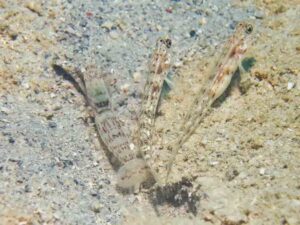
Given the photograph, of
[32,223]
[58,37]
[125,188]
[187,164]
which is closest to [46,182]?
[32,223]

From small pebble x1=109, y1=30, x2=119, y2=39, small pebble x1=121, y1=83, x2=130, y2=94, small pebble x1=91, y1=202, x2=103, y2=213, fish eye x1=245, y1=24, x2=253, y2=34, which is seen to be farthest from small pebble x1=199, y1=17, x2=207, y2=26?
small pebble x1=91, y1=202, x2=103, y2=213

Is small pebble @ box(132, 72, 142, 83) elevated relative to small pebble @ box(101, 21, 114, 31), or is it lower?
lower

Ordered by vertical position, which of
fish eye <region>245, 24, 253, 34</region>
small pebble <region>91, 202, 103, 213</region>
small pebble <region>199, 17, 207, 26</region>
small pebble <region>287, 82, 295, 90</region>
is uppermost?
small pebble <region>199, 17, 207, 26</region>

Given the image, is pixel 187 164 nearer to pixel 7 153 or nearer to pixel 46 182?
pixel 46 182

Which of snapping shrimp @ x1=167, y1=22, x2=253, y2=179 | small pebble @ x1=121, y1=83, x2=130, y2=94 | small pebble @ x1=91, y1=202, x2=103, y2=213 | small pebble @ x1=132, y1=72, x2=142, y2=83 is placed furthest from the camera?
small pebble @ x1=132, y1=72, x2=142, y2=83

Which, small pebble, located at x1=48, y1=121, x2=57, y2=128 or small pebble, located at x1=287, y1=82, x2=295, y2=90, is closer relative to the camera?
small pebble, located at x1=48, y1=121, x2=57, y2=128

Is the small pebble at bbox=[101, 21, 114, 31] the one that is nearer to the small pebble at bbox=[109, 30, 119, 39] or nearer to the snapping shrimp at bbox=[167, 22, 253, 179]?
the small pebble at bbox=[109, 30, 119, 39]

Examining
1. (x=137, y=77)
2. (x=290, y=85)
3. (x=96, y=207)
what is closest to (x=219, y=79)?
(x=290, y=85)

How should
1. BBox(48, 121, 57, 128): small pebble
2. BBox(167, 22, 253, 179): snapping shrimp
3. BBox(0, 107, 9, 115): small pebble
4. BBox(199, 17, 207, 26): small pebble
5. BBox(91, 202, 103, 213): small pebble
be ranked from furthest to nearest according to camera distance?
1. BBox(199, 17, 207, 26): small pebble
2. BBox(167, 22, 253, 179): snapping shrimp
3. BBox(48, 121, 57, 128): small pebble
4. BBox(0, 107, 9, 115): small pebble
5. BBox(91, 202, 103, 213): small pebble

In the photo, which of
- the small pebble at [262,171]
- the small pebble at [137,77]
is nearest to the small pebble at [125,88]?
the small pebble at [137,77]

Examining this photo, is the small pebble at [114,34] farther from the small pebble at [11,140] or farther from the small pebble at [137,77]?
the small pebble at [11,140]

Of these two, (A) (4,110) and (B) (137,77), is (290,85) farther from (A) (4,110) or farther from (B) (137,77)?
(A) (4,110)
